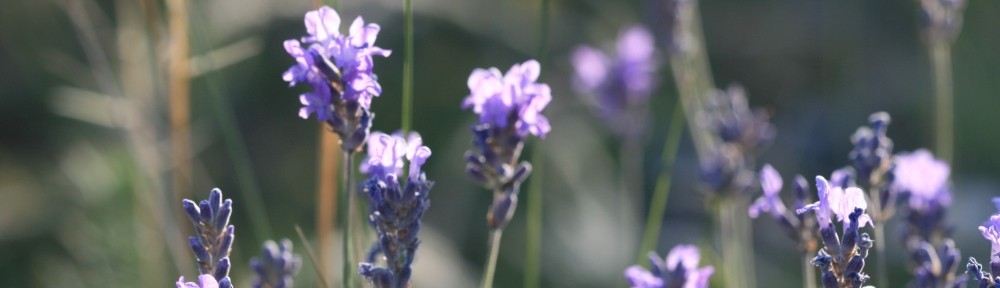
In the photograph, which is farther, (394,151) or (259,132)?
(259,132)

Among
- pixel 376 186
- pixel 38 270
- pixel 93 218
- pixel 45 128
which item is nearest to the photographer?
pixel 376 186

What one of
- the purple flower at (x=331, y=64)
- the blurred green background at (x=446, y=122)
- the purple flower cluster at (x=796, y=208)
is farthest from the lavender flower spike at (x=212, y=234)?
the blurred green background at (x=446, y=122)

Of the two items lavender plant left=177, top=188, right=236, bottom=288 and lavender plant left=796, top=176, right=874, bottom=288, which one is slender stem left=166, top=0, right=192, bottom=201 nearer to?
lavender plant left=177, top=188, right=236, bottom=288

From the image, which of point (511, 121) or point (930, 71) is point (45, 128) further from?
point (930, 71)

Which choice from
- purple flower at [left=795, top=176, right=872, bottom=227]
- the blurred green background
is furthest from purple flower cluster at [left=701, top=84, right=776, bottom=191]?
purple flower at [left=795, top=176, right=872, bottom=227]

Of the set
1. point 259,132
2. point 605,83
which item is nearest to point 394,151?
point 605,83

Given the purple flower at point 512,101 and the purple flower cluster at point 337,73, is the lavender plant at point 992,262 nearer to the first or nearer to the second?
the purple flower at point 512,101

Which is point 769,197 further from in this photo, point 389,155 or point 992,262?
point 389,155
